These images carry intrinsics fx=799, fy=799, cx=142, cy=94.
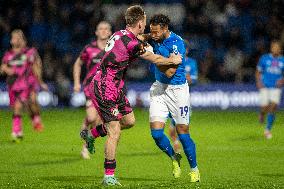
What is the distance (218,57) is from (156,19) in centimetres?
1642

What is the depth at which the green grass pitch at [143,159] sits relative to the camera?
11.0 m

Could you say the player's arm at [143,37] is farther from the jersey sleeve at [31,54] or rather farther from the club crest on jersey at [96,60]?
the jersey sleeve at [31,54]

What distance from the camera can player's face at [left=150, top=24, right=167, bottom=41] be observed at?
11.1 meters

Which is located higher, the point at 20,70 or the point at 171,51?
the point at 171,51

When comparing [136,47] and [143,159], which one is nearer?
[136,47]

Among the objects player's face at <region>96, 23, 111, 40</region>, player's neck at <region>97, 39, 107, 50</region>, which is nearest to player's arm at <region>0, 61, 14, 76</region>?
player's neck at <region>97, 39, 107, 50</region>

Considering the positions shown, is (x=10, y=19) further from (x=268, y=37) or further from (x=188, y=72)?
(x=188, y=72)

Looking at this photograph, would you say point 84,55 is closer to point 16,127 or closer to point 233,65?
point 16,127

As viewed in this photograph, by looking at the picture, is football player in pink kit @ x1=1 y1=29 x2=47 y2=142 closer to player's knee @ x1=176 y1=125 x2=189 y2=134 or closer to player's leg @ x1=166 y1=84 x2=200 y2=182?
player's leg @ x1=166 y1=84 x2=200 y2=182

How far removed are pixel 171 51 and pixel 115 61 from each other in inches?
39.7

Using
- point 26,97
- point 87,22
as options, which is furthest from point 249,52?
point 26,97

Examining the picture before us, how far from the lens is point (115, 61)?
10.4 metres

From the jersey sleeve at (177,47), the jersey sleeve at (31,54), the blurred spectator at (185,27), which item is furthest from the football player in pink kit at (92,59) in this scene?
the blurred spectator at (185,27)

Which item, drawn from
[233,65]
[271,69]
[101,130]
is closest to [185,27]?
[233,65]
